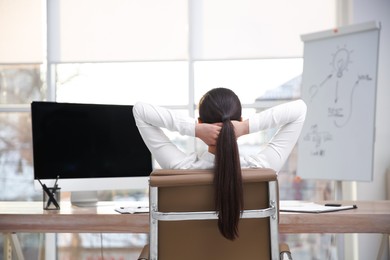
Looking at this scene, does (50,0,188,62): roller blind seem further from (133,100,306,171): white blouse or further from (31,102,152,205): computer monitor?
(133,100,306,171): white blouse

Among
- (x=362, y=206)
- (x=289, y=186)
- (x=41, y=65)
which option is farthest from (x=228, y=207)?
(x=41, y=65)

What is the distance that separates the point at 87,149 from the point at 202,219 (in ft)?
5.00

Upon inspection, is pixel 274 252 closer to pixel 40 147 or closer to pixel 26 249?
pixel 40 147

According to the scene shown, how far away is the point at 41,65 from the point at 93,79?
0.45 m

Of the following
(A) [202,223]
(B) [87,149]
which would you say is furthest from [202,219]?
(B) [87,149]

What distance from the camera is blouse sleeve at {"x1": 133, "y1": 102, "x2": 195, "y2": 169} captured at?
93.7 inches

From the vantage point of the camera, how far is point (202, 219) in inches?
76.1

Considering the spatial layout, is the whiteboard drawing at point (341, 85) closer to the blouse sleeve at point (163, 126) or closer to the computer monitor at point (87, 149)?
the computer monitor at point (87, 149)

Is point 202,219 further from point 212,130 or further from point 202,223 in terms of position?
point 212,130

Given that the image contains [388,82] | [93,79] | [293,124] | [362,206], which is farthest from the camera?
[93,79]

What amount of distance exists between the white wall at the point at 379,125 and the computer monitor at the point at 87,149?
2.25m

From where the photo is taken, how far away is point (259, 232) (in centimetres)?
198

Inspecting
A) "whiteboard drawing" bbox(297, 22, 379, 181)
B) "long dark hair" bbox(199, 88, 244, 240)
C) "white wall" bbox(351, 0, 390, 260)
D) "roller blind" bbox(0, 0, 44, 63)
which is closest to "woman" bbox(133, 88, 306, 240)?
"long dark hair" bbox(199, 88, 244, 240)

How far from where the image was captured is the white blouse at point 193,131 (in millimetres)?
2367
